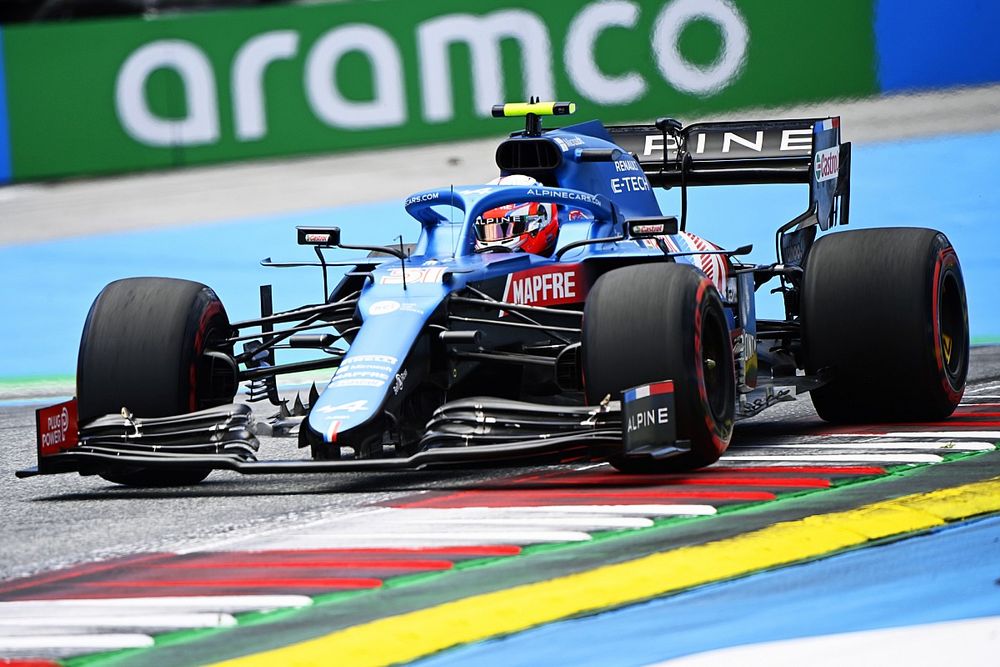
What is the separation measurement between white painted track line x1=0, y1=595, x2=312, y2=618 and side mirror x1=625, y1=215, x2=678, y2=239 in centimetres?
298

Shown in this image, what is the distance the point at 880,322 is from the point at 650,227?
5.89ft

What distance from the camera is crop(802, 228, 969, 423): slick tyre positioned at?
9.14m

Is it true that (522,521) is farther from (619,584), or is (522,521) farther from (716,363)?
(716,363)

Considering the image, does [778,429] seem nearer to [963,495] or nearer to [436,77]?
[963,495]

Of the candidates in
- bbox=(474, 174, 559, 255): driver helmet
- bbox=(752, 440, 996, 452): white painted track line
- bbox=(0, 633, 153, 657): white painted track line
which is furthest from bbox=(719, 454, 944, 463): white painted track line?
bbox=(0, 633, 153, 657): white painted track line

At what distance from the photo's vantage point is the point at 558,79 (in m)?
18.4

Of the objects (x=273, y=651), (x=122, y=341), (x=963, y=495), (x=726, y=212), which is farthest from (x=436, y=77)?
(x=273, y=651)

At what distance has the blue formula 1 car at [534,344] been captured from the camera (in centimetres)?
750

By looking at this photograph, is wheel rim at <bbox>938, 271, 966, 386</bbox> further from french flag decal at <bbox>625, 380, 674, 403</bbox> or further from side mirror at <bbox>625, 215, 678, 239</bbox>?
french flag decal at <bbox>625, 380, 674, 403</bbox>

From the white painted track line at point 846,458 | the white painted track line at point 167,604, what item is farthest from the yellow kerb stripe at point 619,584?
the white painted track line at point 846,458

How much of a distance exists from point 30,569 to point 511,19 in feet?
42.6

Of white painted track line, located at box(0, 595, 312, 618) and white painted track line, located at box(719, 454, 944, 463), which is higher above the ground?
white painted track line, located at box(0, 595, 312, 618)

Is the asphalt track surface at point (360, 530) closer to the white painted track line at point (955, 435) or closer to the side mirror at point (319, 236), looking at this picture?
the white painted track line at point (955, 435)

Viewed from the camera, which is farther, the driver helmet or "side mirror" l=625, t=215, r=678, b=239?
the driver helmet
